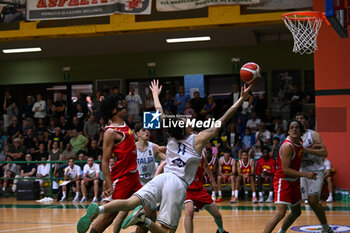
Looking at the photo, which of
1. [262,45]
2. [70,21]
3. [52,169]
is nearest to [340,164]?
[262,45]

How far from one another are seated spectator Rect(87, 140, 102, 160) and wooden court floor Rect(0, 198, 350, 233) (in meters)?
2.11

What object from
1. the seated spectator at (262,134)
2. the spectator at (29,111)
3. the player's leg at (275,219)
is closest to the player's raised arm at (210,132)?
the player's leg at (275,219)

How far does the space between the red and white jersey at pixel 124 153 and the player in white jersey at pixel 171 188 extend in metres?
0.92

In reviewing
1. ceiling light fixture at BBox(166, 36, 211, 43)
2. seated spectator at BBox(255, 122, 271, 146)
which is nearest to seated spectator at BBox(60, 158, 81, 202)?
seated spectator at BBox(255, 122, 271, 146)

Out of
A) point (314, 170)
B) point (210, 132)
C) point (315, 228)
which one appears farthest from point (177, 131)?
point (315, 228)

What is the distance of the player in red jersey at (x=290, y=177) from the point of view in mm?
7789

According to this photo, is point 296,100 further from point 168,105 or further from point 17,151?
point 17,151

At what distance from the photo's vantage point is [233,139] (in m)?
17.2

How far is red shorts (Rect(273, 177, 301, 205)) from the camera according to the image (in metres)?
7.83

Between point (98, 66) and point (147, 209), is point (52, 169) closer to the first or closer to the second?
point (98, 66)

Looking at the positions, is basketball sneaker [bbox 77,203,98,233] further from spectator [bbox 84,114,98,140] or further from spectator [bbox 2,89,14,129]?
spectator [bbox 2,89,14,129]

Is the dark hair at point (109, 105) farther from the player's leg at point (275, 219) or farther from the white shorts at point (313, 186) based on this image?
the white shorts at point (313, 186)

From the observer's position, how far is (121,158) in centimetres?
747

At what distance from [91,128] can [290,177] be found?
464 inches
